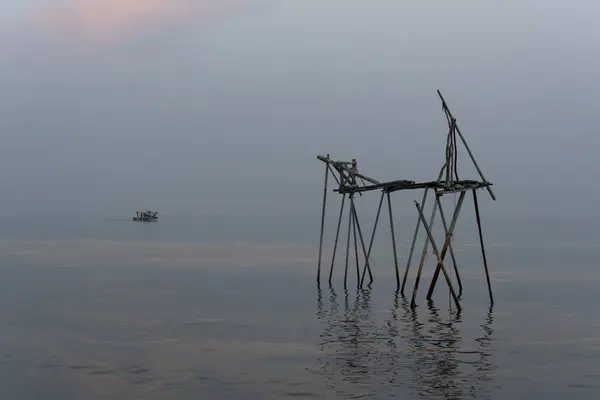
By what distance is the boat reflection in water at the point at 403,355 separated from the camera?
17531mm

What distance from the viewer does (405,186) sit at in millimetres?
31469

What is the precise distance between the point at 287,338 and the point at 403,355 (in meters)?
4.67

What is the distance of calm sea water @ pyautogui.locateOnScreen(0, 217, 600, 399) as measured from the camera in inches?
707

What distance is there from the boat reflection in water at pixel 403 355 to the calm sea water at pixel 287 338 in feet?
0.17

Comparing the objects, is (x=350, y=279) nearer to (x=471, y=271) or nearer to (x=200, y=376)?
(x=471, y=271)

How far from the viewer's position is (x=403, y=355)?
69.4 ft

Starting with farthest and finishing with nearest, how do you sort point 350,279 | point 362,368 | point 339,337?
point 350,279 < point 339,337 < point 362,368

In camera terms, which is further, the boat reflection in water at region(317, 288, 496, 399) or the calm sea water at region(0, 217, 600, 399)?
the calm sea water at region(0, 217, 600, 399)

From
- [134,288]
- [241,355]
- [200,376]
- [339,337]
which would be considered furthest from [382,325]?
[134,288]

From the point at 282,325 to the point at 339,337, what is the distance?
10.8 feet

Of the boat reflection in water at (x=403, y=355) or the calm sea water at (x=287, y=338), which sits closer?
the boat reflection in water at (x=403, y=355)

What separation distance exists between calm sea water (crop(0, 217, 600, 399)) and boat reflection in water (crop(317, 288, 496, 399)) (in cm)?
5

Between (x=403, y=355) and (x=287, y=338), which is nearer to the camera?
(x=403, y=355)

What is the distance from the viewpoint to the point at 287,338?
966 inches
